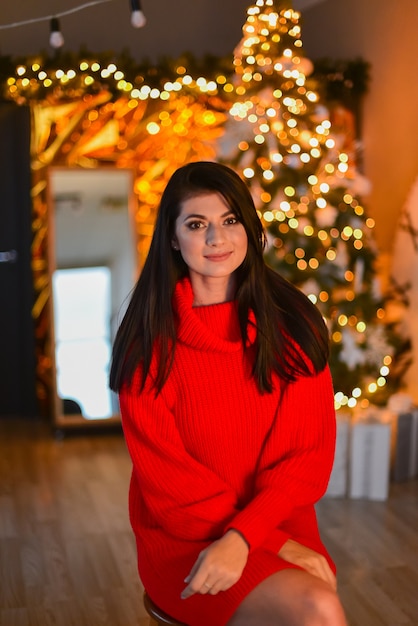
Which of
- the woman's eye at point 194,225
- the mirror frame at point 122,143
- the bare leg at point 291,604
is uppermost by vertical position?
the mirror frame at point 122,143

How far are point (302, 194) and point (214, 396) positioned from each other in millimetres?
2264

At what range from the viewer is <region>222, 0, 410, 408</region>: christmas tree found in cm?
378

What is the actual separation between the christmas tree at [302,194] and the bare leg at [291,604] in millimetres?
2278

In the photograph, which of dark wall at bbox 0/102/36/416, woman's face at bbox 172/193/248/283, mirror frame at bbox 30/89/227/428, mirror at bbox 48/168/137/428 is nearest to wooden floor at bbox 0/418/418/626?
mirror at bbox 48/168/137/428

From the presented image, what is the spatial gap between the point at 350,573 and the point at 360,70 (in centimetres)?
256

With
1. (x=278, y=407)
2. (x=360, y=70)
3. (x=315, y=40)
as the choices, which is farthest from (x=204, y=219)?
(x=315, y=40)

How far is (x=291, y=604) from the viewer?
1455 mm

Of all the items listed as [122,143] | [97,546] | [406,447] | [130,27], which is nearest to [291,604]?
[97,546]

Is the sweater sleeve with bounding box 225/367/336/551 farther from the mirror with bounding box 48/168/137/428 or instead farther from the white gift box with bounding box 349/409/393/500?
the mirror with bounding box 48/168/137/428

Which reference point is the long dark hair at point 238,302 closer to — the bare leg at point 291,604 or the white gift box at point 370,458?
the bare leg at point 291,604

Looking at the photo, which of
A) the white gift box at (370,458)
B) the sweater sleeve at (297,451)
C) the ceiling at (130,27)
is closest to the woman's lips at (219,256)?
the sweater sleeve at (297,451)

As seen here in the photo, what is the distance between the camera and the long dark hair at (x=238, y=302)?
1714mm

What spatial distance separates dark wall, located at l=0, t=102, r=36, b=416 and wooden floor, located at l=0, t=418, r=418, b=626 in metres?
0.70

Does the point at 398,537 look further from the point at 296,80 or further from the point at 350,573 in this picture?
the point at 296,80
